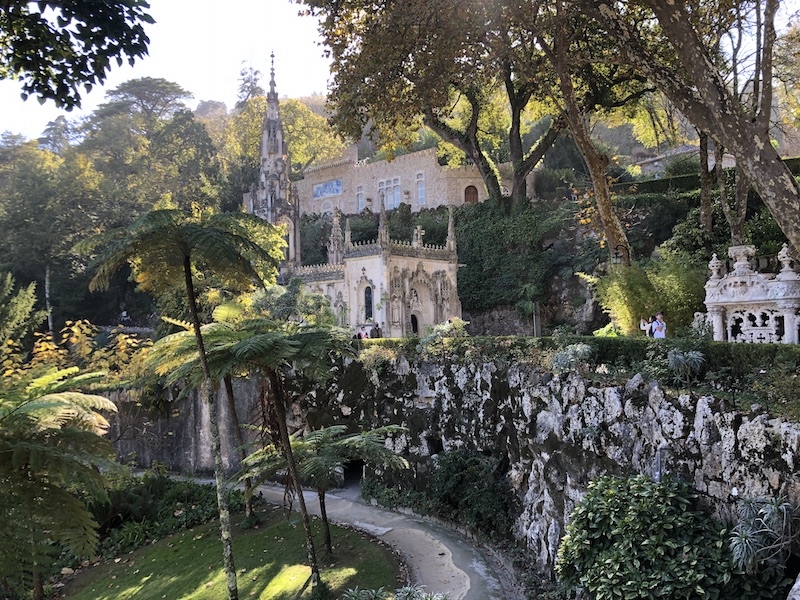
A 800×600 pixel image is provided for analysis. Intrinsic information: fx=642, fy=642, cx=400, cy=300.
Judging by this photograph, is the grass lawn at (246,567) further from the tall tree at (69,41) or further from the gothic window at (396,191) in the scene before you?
the gothic window at (396,191)

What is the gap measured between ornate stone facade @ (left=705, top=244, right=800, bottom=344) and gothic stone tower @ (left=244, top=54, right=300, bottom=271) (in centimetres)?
2541

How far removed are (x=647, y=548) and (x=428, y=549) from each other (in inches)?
256

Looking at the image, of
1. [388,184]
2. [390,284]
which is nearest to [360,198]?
[388,184]

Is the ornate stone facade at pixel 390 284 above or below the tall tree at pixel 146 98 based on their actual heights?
below

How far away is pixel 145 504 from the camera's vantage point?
19219mm

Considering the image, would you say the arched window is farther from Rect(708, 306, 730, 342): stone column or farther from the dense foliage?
Rect(708, 306, 730, 342): stone column

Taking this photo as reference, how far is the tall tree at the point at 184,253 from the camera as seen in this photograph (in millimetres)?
10250

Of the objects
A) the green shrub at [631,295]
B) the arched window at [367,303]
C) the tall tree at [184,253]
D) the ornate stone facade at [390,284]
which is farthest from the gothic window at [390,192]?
the tall tree at [184,253]

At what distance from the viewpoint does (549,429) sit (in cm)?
1359

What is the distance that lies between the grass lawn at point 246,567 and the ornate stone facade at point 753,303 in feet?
28.1

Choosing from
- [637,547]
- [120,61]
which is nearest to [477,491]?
[637,547]

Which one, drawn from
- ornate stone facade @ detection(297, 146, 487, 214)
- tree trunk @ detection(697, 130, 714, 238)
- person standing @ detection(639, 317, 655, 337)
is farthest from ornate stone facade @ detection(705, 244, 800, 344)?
ornate stone facade @ detection(297, 146, 487, 214)

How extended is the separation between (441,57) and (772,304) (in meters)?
8.23

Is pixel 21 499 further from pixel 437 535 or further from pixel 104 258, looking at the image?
pixel 437 535
